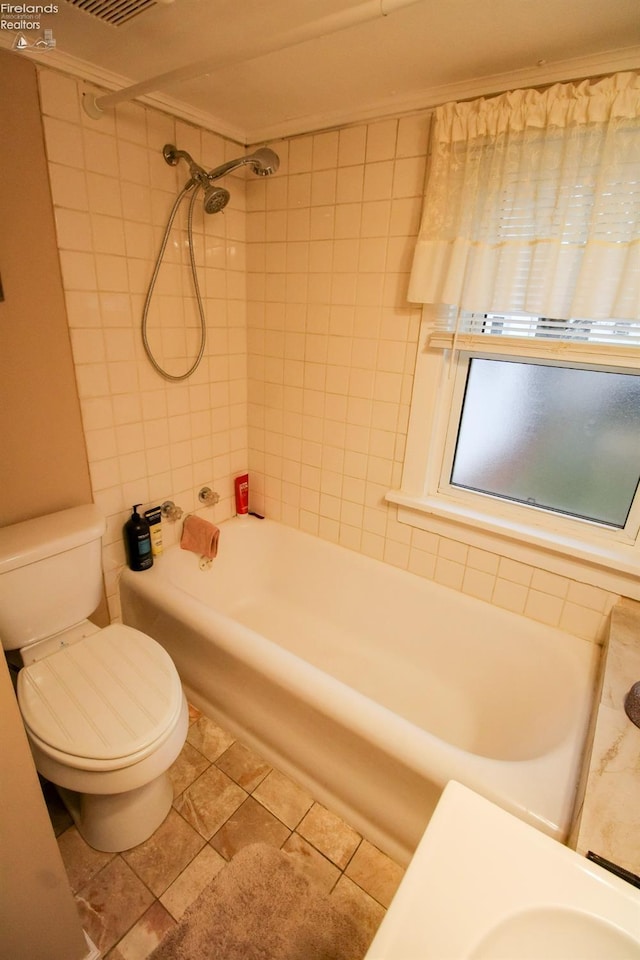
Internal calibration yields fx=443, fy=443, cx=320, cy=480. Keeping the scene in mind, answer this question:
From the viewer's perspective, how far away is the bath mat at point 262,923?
1.12m

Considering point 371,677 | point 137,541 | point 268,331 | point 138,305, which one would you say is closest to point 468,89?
point 268,331

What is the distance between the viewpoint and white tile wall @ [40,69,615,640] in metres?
1.47

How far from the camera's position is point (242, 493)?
2.28 m

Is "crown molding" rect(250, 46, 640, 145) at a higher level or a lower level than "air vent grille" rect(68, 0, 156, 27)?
higher

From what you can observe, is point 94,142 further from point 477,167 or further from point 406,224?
point 477,167

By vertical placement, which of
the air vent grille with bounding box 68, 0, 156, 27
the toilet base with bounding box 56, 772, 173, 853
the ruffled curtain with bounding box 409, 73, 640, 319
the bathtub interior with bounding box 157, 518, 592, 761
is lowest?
the toilet base with bounding box 56, 772, 173, 853

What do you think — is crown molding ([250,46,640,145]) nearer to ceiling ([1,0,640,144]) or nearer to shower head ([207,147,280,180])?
ceiling ([1,0,640,144])

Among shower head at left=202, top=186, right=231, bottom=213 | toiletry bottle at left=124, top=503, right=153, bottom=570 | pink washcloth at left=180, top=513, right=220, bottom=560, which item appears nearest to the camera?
shower head at left=202, top=186, right=231, bottom=213

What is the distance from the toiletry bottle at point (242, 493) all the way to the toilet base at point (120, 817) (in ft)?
3.99

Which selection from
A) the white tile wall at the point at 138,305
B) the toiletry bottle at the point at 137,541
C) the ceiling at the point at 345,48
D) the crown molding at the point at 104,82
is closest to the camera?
the ceiling at the point at 345,48

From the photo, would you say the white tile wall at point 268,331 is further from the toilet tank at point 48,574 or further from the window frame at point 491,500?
the toilet tank at point 48,574

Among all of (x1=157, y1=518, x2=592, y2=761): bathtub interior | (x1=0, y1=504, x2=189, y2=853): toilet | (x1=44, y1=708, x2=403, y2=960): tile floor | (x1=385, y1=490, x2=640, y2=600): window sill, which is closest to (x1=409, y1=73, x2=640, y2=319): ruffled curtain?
(x1=385, y1=490, x2=640, y2=600): window sill

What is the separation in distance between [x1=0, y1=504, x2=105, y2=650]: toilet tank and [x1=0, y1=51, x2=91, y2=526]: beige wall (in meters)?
0.13

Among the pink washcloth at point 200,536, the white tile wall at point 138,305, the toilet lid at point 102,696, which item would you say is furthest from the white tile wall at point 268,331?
the toilet lid at point 102,696
